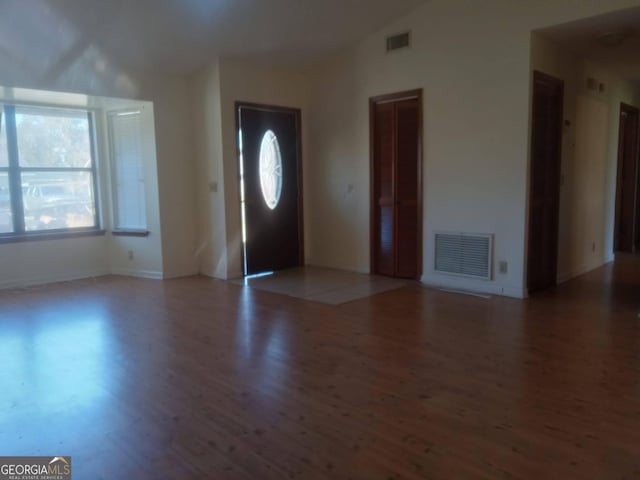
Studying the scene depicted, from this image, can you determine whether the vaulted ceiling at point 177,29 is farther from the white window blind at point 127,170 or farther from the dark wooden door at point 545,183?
the dark wooden door at point 545,183

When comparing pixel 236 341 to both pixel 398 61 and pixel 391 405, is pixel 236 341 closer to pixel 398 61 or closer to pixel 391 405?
pixel 391 405

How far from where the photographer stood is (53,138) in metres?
6.00

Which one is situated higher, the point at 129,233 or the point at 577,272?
the point at 129,233

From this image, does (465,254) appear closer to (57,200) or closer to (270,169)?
(270,169)

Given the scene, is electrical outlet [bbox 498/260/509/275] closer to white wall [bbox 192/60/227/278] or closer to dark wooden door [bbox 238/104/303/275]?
dark wooden door [bbox 238/104/303/275]

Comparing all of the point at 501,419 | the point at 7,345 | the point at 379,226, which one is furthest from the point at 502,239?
the point at 7,345

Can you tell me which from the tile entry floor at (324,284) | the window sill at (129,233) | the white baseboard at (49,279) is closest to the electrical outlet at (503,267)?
the tile entry floor at (324,284)

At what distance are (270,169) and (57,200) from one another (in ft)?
8.90

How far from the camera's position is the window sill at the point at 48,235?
561cm

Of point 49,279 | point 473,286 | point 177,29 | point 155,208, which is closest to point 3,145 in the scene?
point 49,279

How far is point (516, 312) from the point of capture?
4230 mm

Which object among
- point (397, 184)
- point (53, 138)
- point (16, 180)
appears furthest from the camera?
point (53, 138)

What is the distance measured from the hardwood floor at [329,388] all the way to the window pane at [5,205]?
1540 millimetres

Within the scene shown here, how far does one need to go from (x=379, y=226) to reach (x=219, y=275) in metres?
2.07
